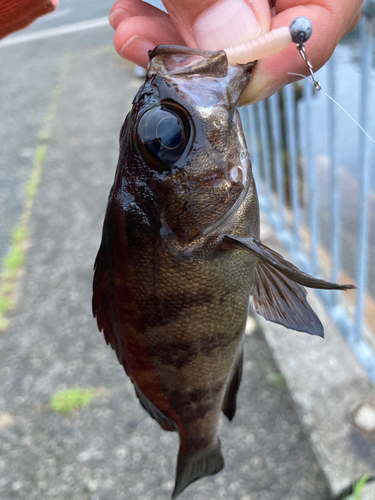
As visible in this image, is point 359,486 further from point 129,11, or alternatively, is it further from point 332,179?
point 129,11

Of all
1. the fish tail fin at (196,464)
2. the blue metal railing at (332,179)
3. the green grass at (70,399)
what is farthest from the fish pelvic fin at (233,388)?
the green grass at (70,399)

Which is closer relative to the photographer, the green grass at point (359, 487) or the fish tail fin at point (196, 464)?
the fish tail fin at point (196, 464)

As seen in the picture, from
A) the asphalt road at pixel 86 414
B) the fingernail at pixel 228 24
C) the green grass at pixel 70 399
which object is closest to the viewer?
the fingernail at pixel 228 24

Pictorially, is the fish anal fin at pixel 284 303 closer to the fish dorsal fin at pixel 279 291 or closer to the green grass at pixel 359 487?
the fish dorsal fin at pixel 279 291

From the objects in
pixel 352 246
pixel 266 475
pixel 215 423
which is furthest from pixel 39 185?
pixel 215 423

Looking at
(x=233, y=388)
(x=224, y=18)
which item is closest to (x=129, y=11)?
(x=224, y=18)

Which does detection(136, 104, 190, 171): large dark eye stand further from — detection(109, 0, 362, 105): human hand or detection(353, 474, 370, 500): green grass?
detection(353, 474, 370, 500): green grass
